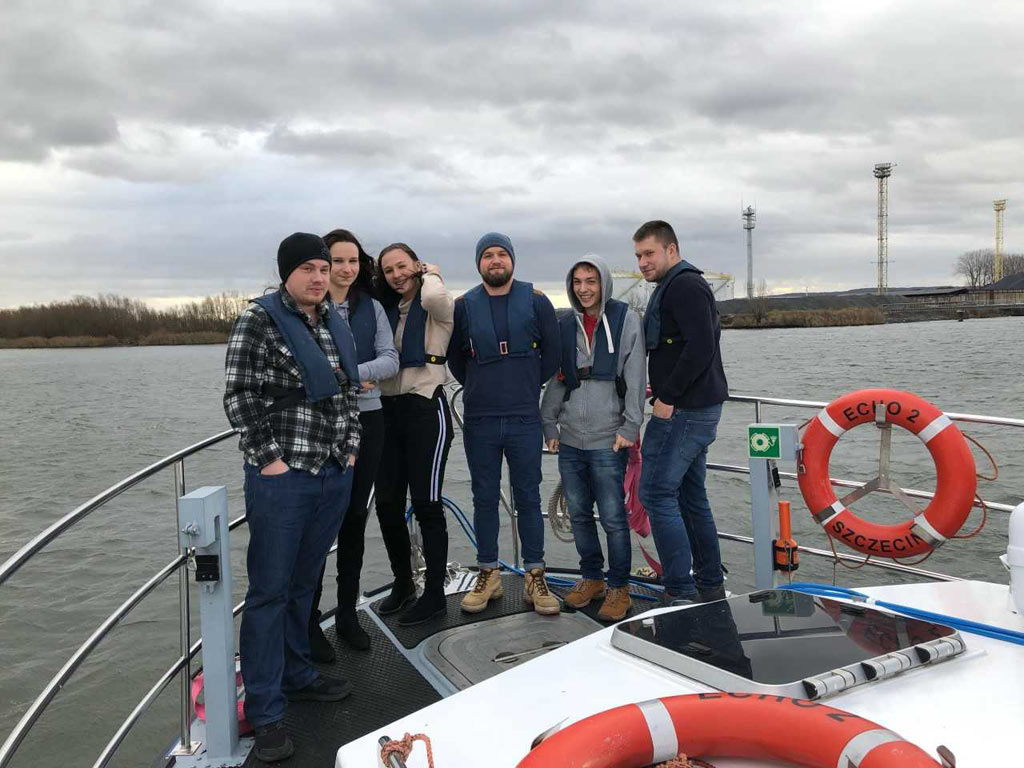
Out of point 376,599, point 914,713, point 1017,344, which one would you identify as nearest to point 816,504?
point 914,713

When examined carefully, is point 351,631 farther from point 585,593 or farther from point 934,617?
point 934,617

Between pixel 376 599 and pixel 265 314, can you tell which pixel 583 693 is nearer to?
pixel 265 314

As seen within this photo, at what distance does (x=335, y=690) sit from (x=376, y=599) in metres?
0.87

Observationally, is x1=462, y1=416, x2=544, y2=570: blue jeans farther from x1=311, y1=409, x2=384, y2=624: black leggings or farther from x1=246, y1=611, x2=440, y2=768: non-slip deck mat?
x1=246, y1=611, x2=440, y2=768: non-slip deck mat

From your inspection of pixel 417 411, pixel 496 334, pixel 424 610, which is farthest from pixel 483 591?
pixel 496 334

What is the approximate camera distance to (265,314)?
2.24m

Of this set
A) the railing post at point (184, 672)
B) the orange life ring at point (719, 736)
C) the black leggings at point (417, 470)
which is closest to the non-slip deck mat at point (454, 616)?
the black leggings at point (417, 470)

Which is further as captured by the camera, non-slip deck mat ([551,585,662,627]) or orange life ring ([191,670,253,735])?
non-slip deck mat ([551,585,662,627])

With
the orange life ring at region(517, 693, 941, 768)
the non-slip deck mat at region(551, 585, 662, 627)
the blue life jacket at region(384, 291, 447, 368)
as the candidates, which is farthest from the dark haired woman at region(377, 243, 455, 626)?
the orange life ring at region(517, 693, 941, 768)

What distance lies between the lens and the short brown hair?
3166 mm

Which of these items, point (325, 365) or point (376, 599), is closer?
point (325, 365)

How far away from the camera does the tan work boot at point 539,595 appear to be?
10.4 feet

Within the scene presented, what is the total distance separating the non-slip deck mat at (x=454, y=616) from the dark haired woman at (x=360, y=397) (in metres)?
0.17

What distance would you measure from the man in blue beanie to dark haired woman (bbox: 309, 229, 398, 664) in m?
0.42
